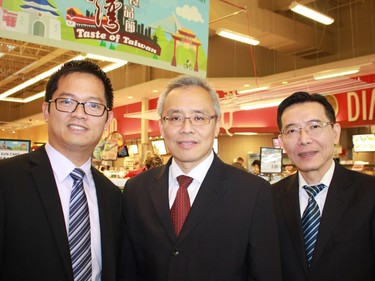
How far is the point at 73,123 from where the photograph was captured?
183cm

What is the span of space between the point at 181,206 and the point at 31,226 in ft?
2.37

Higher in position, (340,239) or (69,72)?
(69,72)

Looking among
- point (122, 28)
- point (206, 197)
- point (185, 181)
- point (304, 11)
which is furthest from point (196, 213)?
point (304, 11)

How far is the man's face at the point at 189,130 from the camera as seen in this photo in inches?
75.8

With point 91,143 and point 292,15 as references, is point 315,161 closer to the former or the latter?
point 91,143

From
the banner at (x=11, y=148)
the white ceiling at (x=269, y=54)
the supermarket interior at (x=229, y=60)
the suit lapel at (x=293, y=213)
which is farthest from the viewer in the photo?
the white ceiling at (x=269, y=54)

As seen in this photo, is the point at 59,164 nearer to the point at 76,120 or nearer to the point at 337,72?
the point at 76,120

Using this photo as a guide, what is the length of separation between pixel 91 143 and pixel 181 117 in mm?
498

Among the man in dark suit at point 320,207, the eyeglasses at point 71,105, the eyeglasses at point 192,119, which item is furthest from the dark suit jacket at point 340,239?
the eyeglasses at point 71,105

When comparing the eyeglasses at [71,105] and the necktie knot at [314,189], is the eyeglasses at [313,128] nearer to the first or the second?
the necktie knot at [314,189]

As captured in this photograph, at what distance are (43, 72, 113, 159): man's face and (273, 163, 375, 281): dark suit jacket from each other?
50.9 inches

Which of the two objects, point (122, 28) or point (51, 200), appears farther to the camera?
point (122, 28)

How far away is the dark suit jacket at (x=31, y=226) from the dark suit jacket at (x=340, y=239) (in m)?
1.24

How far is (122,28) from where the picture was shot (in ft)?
11.2
